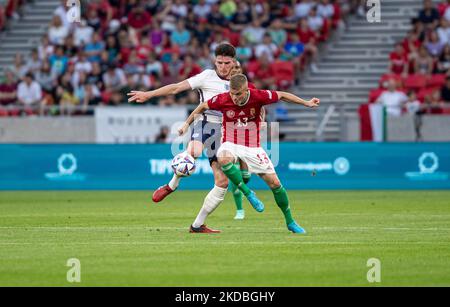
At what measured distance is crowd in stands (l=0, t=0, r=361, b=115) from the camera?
Result: 3259cm

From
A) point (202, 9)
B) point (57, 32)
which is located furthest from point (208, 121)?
point (57, 32)

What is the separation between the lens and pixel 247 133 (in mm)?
15617

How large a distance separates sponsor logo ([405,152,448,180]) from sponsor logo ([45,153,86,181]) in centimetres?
777

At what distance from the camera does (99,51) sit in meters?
34.3

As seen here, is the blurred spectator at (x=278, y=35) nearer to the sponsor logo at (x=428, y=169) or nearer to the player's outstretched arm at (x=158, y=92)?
the sponsor logo at (x=428, y=169)

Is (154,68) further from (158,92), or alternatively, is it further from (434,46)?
(158,92)

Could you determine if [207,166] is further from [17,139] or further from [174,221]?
[174,221]

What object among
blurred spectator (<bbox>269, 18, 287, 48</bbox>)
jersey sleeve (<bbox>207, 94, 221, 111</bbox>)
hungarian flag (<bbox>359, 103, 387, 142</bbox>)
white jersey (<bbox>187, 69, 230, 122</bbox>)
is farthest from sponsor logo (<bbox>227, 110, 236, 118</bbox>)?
blurred spectator (<bbox>269, 18, 287, 48</bbox>)

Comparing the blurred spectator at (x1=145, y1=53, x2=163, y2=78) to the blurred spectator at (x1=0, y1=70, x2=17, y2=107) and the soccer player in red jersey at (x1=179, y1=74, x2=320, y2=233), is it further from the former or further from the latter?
the soccer player in red jersey at (x1=179, y1=74, x2=320, y2=233)

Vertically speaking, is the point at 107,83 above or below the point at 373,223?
above

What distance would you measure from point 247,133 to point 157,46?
19387mm
